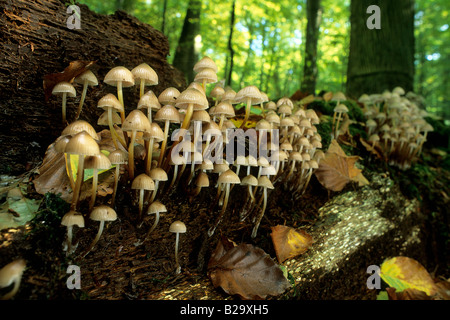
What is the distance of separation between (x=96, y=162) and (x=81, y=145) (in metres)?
0.14

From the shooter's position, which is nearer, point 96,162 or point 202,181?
point 96,162

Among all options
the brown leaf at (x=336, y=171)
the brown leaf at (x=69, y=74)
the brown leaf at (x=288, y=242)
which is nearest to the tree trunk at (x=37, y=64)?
the brown leaf at (x=69, y=74)

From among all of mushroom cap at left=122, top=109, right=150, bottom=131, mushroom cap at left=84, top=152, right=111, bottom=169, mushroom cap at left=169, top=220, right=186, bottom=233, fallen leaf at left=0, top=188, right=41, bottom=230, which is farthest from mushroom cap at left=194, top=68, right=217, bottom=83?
fallen leaf at left=0, top=188, right=41, bottom=230

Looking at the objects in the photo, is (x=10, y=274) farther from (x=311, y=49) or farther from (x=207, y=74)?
(x=311, y=49)

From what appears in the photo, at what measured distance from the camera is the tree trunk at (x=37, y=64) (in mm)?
1808

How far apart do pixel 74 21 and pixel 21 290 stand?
191 centimetres

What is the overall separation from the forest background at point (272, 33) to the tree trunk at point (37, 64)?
17.3 ft

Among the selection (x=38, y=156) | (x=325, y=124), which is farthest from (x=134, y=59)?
(x=325, y=124)

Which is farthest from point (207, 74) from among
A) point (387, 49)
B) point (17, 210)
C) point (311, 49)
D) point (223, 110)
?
point (311, 49)

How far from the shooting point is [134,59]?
2.42 m

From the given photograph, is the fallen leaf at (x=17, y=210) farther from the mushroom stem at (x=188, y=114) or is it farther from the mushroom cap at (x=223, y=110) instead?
the mushroom cap at (x=223, y=110)

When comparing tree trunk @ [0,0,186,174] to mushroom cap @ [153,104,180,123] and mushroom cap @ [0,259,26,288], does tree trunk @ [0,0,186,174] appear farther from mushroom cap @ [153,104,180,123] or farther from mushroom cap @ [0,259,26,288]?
mushroom cap @ [0,259,26,288]

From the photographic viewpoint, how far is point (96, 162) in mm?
1403
